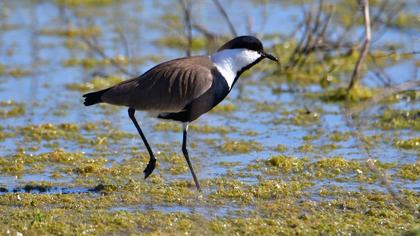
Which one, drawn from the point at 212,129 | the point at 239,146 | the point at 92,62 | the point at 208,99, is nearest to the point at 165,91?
the point at 208,99

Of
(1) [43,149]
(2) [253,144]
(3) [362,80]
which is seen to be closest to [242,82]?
(3) [362,80]

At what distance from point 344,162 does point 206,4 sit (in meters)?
7.31

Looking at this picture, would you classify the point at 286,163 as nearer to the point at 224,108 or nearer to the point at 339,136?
the point at 339,136

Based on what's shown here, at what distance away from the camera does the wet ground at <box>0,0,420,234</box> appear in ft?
20.8

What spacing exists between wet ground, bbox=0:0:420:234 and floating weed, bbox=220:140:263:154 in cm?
2

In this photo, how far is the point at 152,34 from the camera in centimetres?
1344

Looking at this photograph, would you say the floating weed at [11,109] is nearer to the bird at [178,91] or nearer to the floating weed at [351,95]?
the bird at [178,91]

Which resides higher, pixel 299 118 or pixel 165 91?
pixel 165 91

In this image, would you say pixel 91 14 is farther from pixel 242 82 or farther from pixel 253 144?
pixel 253 144

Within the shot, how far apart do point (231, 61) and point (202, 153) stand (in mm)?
1279

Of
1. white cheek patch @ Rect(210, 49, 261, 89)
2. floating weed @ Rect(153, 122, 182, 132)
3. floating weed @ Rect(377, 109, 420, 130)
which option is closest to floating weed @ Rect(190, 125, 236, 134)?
floating weed @ Rect(153, 122, 182, 132)

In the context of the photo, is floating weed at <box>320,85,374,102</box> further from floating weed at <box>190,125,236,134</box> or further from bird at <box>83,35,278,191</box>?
bird at <box>83,35,278,191</box>

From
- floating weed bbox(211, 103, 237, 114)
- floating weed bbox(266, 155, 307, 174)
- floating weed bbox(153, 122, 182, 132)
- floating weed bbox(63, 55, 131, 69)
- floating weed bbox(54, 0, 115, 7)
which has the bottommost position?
floating weed bbox(54, 0, 115, 7)

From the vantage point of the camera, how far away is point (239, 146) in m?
8.49
